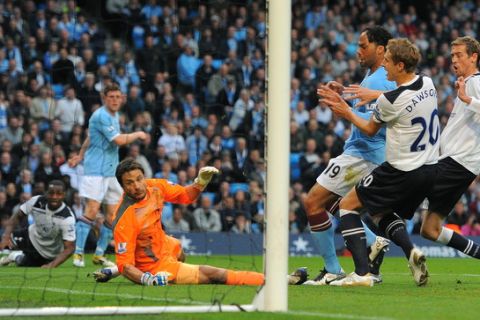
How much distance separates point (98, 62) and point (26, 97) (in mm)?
1536

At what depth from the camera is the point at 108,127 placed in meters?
13.3

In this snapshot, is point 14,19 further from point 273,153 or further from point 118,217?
point 273,153

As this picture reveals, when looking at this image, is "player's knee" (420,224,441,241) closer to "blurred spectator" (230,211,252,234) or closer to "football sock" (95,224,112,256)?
"football sock" (95,224,112,256)

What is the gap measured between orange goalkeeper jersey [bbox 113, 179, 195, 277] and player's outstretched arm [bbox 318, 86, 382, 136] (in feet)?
5.34

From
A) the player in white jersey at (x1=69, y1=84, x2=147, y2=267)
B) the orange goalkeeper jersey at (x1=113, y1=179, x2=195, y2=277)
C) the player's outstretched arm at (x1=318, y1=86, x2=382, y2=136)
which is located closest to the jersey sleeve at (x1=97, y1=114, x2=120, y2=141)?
the player in white jersey at (x1=69, y1=84, x2=147, y2=267)

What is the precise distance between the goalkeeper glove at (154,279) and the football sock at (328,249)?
1719mm

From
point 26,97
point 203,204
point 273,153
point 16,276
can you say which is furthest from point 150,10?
A: point 273,153

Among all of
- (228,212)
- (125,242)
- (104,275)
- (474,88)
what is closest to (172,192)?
(125,242)

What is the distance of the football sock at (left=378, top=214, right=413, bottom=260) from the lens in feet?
29.5

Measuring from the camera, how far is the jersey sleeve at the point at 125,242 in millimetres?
8562

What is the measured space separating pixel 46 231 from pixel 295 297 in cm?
562

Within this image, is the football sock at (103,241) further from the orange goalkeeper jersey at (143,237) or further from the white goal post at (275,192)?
the white goal post at (275,192)

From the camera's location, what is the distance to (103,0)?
21641 mm

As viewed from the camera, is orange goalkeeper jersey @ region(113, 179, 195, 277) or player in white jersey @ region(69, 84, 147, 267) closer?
orange goalkeeper jersey @ region(113, 179, 195, 277)
